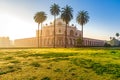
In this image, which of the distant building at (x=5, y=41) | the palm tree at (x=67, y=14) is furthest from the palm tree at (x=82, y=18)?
the distant building at (x=5, y=41)

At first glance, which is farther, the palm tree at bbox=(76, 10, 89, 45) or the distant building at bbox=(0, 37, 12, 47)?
the distant building at bbox=(0, 37, 12, 47)

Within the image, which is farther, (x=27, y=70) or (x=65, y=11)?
(x=65, y=11)

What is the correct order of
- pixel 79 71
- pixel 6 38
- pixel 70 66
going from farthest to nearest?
1. pixel 6 38
2. pixel 70 66
3. pixel 79 71

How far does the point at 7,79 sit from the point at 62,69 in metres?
6.10

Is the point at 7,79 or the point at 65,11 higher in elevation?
the point at 65,11

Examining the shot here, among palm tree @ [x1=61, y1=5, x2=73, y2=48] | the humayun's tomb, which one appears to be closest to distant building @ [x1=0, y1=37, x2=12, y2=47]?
the humayun's tomb

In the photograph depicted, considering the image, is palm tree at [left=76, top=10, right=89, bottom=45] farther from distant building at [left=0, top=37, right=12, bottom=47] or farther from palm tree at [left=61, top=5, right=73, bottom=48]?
distant building at [left=0, top=37, right=12, bottom=47]

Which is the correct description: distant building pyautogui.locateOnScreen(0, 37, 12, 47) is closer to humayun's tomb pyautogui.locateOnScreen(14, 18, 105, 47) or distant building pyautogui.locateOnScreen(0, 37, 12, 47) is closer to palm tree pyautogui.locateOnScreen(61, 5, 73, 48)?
humayun's tomb pyautogui.locateOnScreen(14, 18, 105, 47)

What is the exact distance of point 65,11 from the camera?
95.5 metres

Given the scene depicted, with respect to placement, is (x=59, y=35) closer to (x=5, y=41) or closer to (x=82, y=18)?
(x=82, y=18)

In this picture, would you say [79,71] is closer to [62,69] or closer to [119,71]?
[62,69]

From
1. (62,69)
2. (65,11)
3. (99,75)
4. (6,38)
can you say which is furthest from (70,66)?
(6,38)

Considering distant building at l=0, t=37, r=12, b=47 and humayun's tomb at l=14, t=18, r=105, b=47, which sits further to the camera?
distant building at l=0, t=37, r=12, b=47

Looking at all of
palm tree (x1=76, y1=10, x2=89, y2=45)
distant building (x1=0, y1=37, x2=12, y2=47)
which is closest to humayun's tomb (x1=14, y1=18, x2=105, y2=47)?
palm tree (x1=76, y1=10, x2=89, y2=45)
